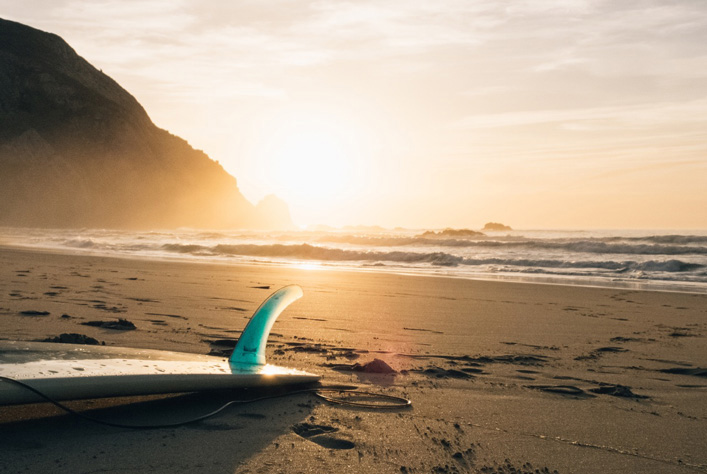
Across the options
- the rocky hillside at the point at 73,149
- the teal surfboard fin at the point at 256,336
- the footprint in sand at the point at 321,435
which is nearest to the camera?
the footprint in sand at the point at 321,435

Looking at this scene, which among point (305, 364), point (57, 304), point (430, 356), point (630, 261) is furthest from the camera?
point (630, 261)

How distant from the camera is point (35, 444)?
2.12 meters

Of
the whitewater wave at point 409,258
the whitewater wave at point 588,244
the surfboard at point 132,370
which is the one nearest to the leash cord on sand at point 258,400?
the surfboard at point 132,370

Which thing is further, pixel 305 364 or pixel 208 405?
pixel 305 364

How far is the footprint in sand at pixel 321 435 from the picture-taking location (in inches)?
92.0

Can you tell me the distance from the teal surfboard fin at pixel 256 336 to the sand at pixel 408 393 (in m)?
0.33

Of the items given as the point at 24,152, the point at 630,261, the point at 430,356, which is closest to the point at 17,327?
the point at 430,356

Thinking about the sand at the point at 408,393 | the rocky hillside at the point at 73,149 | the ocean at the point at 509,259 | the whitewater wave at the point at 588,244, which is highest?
the rocky hillside at the point at 73,149

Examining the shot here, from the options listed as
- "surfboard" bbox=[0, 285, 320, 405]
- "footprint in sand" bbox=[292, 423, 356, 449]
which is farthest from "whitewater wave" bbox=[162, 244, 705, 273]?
"footprint in sand" bbox=[292, 423, 356, 449]

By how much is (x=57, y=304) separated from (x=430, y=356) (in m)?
3.73

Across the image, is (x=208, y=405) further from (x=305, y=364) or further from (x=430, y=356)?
(x=430, y=356)

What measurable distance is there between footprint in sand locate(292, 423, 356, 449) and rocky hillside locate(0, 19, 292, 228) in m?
65.8

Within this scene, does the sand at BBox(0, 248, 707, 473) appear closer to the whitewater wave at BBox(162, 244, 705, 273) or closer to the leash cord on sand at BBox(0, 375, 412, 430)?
the leash cord on sand at BBox(0, 375, 412, 430)

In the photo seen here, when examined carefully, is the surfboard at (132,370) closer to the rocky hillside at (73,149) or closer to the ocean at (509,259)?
the ocean at (509,259)
